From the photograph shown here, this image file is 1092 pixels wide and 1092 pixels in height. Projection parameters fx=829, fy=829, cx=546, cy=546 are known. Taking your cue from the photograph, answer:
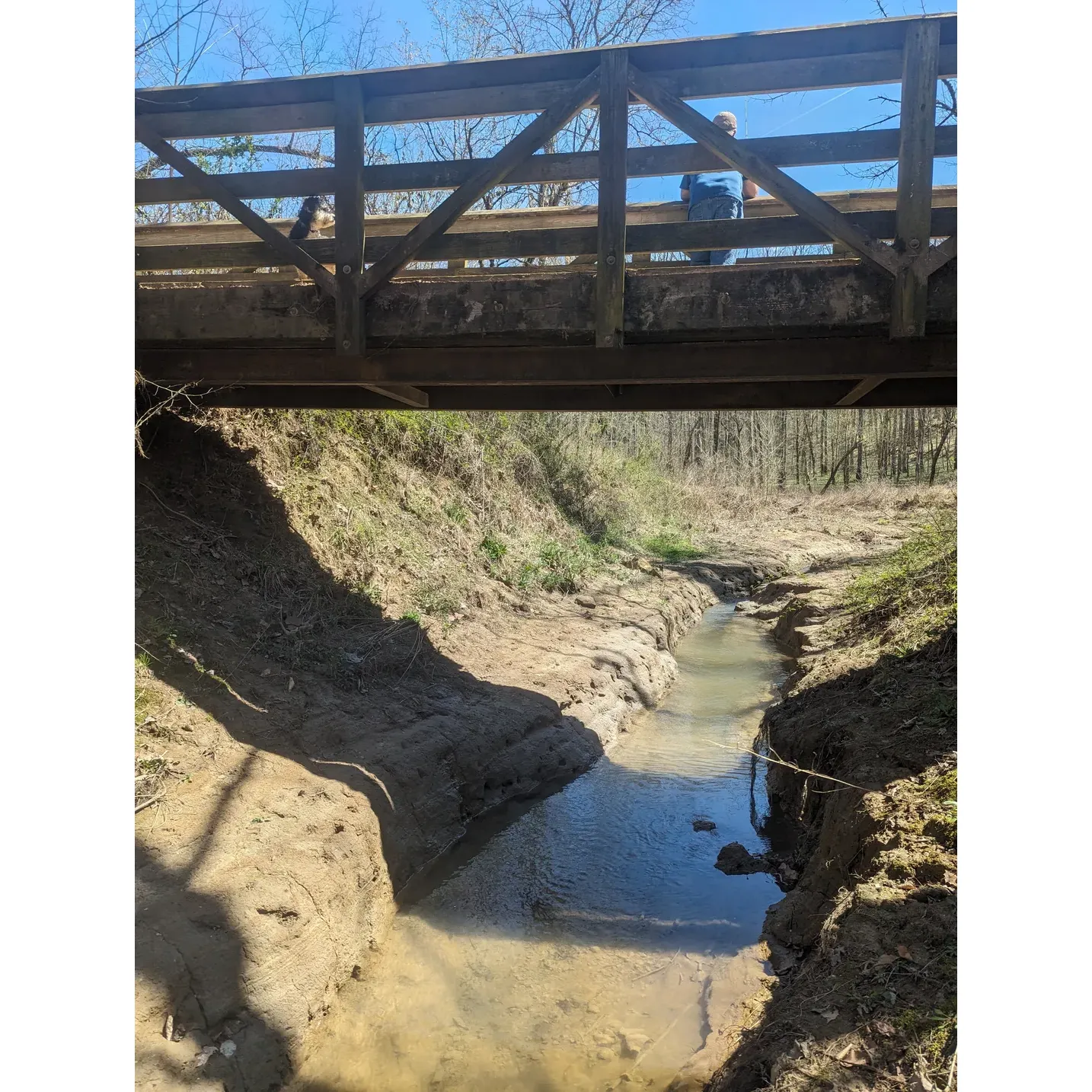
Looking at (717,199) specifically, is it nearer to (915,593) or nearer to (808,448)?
(915,593)

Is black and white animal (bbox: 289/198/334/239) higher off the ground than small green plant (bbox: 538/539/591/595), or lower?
higher

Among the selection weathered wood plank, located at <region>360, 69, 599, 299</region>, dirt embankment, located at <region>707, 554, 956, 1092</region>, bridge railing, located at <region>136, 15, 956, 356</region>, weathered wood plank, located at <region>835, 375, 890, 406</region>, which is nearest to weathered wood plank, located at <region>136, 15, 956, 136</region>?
bridge railing, located at <region>136, 15, 956, 356</region>

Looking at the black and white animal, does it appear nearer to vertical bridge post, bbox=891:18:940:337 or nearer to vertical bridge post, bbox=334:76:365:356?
vertical bridge post, bbox=334:76:365:356

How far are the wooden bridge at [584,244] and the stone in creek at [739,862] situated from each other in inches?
134

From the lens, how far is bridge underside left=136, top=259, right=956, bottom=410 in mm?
4656

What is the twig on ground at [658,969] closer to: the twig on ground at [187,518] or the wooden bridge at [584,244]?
the wooden bridge at [584,244]

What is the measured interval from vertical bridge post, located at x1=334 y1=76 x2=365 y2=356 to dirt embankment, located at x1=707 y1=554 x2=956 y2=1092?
4.06m

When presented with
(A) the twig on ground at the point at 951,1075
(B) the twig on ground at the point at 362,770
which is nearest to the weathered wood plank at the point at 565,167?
(B) the twig on ground at the point at 362,770

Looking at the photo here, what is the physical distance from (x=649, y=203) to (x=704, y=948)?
4.87m

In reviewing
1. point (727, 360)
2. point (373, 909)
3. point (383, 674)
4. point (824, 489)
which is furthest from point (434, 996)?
point (824, 489)

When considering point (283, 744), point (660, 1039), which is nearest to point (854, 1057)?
point (660, 1039)

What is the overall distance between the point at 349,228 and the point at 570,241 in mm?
1350

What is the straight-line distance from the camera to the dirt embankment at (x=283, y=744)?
13.2 feet

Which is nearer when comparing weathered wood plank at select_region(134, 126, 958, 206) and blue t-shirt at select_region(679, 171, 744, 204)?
weathered wood plank at select_region(134, 126, 958, 206)
